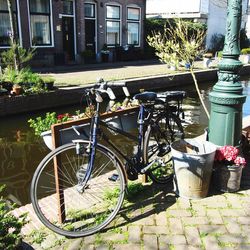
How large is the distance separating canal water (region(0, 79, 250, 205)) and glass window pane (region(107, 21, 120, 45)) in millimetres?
9919

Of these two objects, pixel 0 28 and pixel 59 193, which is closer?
pixel 59 193

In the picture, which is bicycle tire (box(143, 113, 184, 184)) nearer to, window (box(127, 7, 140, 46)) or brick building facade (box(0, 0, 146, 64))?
brick building facade (box(0, 0, 146, 64))

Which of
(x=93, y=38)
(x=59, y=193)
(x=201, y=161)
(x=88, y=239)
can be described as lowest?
(x=88, y=239)

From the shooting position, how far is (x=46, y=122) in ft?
16.4

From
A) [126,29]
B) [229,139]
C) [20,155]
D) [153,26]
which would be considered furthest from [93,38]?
[229,139]

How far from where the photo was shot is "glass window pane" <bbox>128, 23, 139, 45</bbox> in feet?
63.2

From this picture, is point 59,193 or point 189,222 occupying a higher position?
point 59,193

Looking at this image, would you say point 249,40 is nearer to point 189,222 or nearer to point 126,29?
point 126,29

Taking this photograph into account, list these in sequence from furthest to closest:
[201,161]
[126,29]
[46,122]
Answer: [126,29]
[46,122]
[201,161]

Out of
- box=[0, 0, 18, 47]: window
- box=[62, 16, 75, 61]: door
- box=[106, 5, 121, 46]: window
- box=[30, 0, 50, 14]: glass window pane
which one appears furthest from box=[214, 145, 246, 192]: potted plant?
box=[106, 5, 121, 46]: window

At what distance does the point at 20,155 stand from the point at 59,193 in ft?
10.2

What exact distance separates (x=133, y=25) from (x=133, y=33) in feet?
1.48

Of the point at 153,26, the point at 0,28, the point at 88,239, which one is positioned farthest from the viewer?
the point at 153,26

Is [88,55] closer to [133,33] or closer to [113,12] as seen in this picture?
[113,12]
